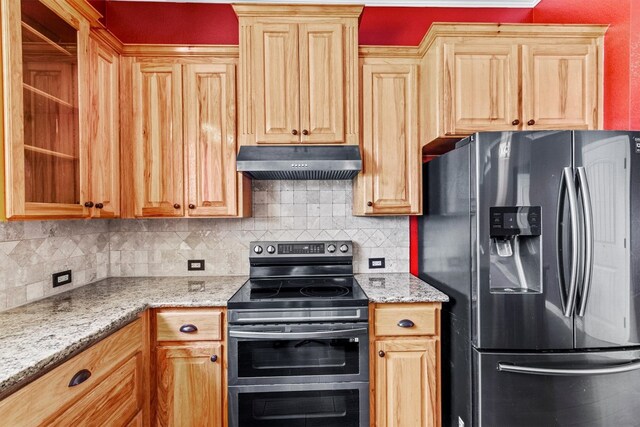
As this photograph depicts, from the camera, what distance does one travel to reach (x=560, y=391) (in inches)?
58.9

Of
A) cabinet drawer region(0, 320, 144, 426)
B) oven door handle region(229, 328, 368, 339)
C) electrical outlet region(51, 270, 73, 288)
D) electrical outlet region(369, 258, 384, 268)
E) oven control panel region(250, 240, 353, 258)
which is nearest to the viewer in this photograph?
cabinet drawer region(0, 320, 144, 426)

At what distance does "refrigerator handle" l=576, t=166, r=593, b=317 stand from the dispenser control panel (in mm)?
189

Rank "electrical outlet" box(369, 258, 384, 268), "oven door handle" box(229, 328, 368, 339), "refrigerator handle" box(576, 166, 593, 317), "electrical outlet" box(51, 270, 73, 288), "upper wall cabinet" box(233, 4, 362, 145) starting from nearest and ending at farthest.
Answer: "refrigerator handle" box(576, 166, 593, 317) → "oven door handle" box(229, 328, 368, 339) → "electrical outlet" box(51, 270, 73, 288) → "upper wall cabinet" box(233, 4, 362, 145) → "electrical outlet" box(369, 258, 384, 268)

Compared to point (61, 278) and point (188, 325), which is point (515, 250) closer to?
point (188, 325)

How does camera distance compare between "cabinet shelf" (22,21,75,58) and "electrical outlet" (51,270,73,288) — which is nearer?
"cabinet shelf" (22,21,75,58)

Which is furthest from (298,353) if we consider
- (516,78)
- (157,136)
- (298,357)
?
(516,78)

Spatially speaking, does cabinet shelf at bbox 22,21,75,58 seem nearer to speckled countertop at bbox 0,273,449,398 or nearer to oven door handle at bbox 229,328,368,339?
speckled countertop at bbox 0,273,449,398

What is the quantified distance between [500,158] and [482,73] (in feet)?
2.28

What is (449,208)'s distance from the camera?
179 centimetres

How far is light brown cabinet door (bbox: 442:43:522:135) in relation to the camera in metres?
1.89

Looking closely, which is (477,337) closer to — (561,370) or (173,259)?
(561,370)

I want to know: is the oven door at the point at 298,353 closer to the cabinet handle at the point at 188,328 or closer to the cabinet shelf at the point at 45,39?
the cabinet handle at the point at 188,328

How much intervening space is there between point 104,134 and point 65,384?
1303 mm

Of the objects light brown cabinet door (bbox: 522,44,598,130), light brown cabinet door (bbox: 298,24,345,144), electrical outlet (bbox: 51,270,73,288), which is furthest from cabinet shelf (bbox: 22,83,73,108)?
light brown cabinet door (bbox: 522,44,598,130)
